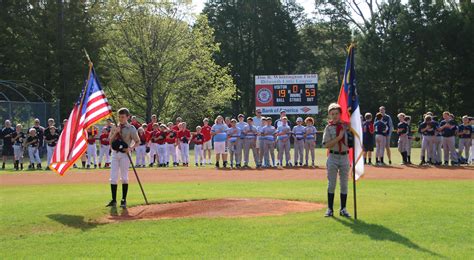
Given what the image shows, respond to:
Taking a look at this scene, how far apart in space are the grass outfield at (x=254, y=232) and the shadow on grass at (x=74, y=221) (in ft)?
0.06

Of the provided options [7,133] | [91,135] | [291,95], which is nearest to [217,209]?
[91,135]

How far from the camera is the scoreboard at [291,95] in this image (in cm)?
3550

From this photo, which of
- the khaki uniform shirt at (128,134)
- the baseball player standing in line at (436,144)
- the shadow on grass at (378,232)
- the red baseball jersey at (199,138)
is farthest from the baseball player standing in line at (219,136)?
the shadow on grass at (378,232)

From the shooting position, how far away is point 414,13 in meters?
54.9

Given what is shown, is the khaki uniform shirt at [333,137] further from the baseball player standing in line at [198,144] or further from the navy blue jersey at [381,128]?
the baseball player standing in line at [198,144]

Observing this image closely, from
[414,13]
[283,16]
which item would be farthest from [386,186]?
[283,16]

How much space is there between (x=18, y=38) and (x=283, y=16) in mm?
37005

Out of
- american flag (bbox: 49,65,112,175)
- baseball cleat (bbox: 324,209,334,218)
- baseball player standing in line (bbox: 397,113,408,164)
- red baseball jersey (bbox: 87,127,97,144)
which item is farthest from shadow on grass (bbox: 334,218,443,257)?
red baseball jersey (bbox: 87,127,97,144)

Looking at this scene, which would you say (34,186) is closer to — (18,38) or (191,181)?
(191,181)

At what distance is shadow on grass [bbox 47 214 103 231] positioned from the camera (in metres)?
10.4

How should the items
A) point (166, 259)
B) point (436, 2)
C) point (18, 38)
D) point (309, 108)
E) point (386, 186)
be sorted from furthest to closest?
point (436, 2) < point (18, 38) < point (309, 108) < point (386, 186) < point (166, 259)

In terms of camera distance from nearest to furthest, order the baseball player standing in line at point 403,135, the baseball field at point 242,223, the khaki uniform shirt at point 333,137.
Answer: the baseball field at point 242,223 < the khaki uniform shirt at point 333,137 < the baseball player standing in line at point 403,135

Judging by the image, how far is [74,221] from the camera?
10.9 metres

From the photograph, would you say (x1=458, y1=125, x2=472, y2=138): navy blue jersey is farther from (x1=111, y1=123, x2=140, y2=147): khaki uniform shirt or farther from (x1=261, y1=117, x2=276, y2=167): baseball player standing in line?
(x1=111, y1=123, x2=140, y2=147): khaki uniform shirt
